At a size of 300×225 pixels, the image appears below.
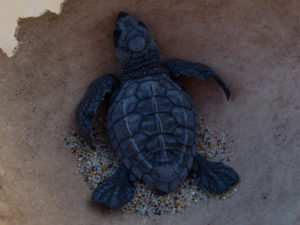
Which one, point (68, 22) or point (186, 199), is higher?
point (68, 22)

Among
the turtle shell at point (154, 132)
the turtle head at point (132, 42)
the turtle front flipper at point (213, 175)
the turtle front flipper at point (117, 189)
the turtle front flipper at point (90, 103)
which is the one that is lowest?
the turtle front flipper at point (213, 175)

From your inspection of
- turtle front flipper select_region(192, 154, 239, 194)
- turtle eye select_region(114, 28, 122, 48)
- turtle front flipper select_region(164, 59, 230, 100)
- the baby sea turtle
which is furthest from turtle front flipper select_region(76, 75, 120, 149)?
turtle front flipper select_region(192, 154, 239, 194)

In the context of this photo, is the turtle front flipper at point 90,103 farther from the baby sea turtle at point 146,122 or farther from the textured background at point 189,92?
the textured background at point 189,92

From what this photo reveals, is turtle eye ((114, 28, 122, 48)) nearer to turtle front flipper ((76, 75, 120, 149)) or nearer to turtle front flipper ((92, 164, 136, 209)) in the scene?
turtle front flipper ((76, 75, 120, 149))

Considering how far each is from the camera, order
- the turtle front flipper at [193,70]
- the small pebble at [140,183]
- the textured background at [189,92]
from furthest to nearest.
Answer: the turtle front flipper at [193,70] → the small pebble at [140,183] → the textured background at [189,92]

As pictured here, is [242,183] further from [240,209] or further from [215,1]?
[215,1]

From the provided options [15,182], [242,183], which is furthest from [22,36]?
[242,183]

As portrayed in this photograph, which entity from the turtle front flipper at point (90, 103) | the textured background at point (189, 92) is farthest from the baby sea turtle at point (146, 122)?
the textured background at point (189, 92)
